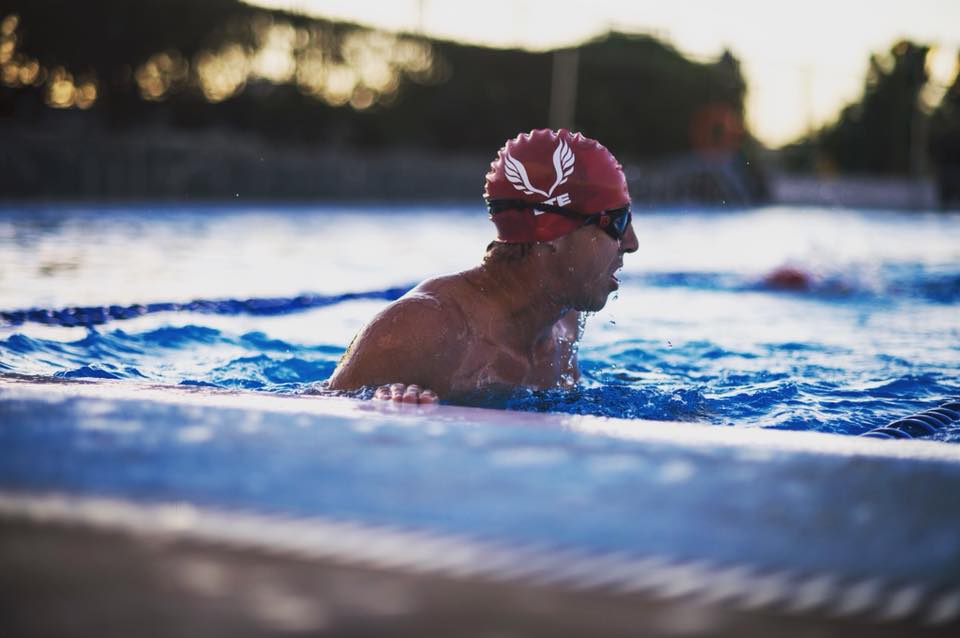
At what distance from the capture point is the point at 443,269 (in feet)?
33.4

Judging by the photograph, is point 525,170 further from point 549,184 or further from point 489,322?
point 489,322

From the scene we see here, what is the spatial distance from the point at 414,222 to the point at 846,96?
19056 millimetres

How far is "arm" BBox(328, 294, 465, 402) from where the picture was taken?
10.5ft

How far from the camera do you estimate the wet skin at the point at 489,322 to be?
3.23 m

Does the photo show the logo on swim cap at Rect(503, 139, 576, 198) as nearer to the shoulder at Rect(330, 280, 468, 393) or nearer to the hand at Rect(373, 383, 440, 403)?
the shoulder at Rect(330, 280, 468, 393)

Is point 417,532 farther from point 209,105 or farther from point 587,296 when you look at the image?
point 209,105

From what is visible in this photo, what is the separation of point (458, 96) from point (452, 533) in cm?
2584

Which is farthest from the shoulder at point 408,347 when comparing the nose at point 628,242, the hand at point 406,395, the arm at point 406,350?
the nose at point 628,242

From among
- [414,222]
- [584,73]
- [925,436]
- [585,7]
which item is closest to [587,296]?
[925,436]

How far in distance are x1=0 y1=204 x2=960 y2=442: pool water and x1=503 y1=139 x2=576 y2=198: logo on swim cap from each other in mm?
720

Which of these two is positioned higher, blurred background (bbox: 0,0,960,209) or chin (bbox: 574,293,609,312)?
blurred background (bbox: 0,0,960,209)

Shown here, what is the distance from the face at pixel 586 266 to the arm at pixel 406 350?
0.46 metres

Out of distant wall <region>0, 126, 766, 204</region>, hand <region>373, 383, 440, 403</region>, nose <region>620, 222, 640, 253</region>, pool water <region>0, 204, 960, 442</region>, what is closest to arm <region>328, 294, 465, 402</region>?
pool water <region>0, 204, 960, 442</region>

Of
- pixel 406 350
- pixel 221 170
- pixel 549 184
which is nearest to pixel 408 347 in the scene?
pixel 406 350
